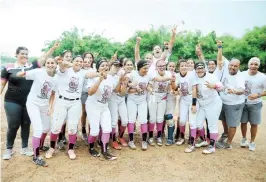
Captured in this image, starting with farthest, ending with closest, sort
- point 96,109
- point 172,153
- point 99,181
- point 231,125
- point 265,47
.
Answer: point 265,47 < point 231,125 < point 172,153 < point 96,109 < point 99,181

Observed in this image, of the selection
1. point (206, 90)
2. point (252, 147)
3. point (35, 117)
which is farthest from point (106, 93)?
point (252, 147)

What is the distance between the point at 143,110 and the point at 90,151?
1389 millimetres

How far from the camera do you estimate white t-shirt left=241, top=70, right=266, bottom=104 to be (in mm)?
5616

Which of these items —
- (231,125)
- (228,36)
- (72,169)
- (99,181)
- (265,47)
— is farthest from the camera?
(228,36)

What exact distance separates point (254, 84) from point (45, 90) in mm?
4275

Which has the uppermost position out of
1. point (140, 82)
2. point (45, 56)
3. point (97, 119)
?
point (45, 56)

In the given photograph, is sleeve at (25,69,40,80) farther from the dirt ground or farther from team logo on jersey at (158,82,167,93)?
team logo on jersey at (158,82,167,93)

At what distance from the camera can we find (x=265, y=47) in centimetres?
2391

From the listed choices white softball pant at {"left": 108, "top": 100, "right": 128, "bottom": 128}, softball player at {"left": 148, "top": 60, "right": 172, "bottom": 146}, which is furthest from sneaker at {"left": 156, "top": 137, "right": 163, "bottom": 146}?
white softball pant at {"left": 108, "top": 100, "right": 128, "bottom": 128}

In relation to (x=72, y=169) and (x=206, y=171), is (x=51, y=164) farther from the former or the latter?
(x=206, y=171)

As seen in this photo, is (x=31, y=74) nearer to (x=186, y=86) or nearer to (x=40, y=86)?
(x=40, y=86)

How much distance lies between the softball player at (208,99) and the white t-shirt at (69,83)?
93.5 inches

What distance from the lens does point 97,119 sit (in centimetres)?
490

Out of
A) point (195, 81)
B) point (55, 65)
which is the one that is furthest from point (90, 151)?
point (195, 81)
